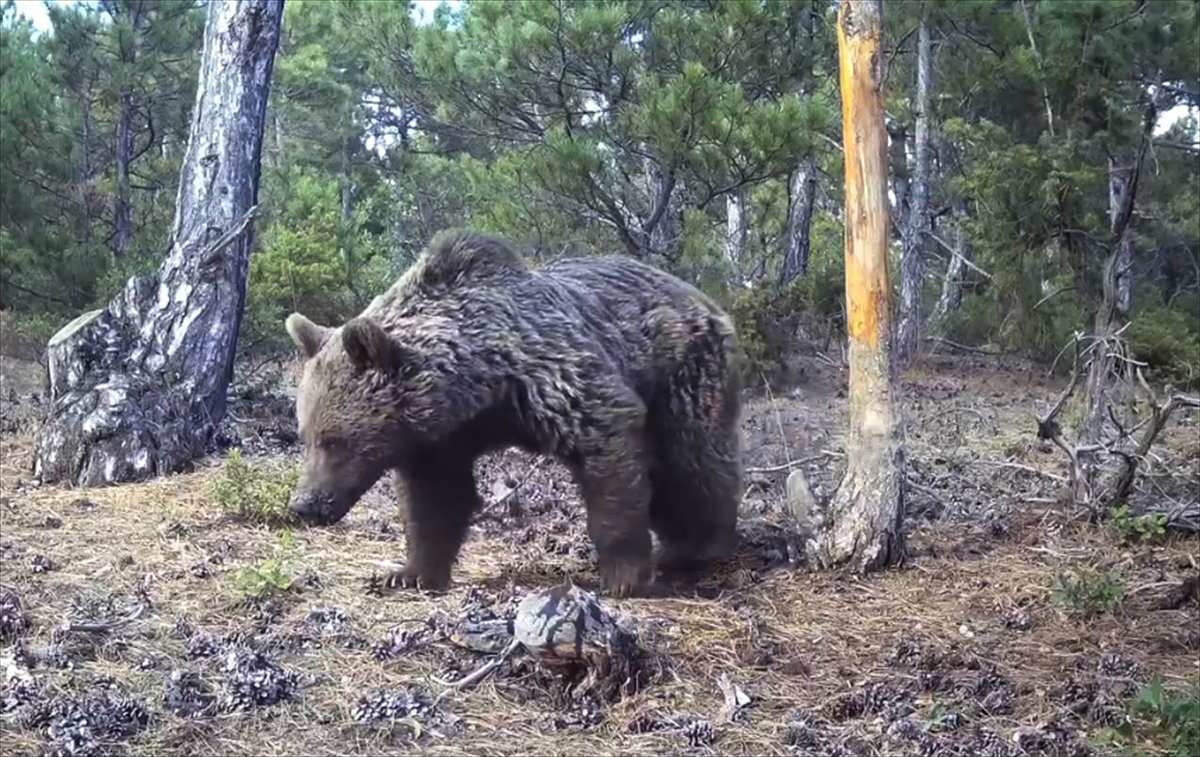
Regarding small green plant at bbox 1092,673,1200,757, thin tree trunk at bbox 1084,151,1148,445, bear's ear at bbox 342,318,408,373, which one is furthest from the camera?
thin tree trunk at bbox 1084,151,1148,445

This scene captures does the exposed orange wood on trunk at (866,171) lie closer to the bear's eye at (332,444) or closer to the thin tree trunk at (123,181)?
the bear's eye at (332,444)

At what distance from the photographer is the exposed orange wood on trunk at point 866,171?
20.3 feet

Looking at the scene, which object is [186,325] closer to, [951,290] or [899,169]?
[899,169]

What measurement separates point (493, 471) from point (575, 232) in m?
3.33

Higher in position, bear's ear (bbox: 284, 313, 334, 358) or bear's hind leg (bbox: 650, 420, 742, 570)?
bear's ear (bbox: 284, 313, 334, 358)

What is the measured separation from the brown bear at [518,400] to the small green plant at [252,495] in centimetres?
149

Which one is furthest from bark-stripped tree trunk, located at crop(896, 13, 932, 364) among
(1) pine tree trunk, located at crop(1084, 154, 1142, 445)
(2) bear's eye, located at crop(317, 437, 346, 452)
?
(2) bear's eye, located at crop(317, 437, 346, 452)

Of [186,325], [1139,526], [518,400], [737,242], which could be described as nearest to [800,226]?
[737,242]

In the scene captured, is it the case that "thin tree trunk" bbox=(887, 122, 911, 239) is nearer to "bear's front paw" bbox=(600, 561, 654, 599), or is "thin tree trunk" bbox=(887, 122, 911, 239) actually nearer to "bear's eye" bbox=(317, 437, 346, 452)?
"bear's front paw" bbox=(600, 561, 654, 599)

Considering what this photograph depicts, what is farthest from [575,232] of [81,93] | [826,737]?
[826,737]

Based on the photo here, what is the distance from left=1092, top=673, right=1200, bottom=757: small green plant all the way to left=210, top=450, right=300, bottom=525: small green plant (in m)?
4.47

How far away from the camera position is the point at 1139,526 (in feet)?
21.9

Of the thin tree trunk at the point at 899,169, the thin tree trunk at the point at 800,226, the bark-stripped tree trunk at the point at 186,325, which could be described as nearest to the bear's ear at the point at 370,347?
the bark-stripped tree trunk at the point at 186,325

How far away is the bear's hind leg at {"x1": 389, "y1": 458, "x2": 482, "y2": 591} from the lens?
5.90 metres
